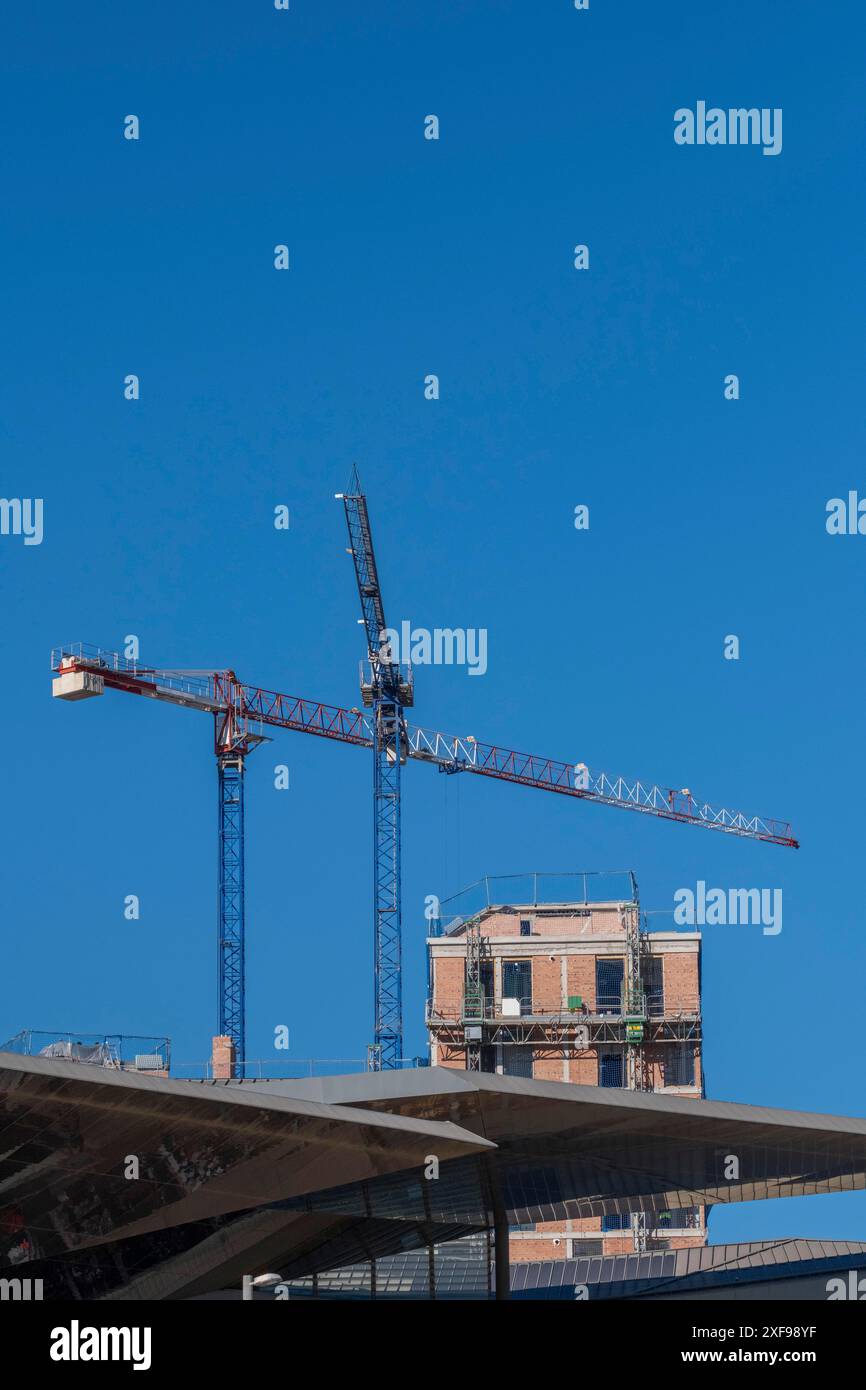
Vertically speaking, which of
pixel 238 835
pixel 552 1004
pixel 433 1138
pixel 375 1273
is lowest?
pixel 375 1273

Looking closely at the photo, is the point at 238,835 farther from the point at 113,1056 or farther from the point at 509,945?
the point at 113,1056

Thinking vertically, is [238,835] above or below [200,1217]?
above

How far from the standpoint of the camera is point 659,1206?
67.6 m

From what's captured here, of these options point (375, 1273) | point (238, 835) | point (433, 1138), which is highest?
point (238, 835)

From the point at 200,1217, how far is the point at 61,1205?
4.33 metres

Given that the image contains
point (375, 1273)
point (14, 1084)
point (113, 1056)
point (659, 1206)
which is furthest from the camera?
point (659, 1206)

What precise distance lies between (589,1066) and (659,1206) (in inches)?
1755
